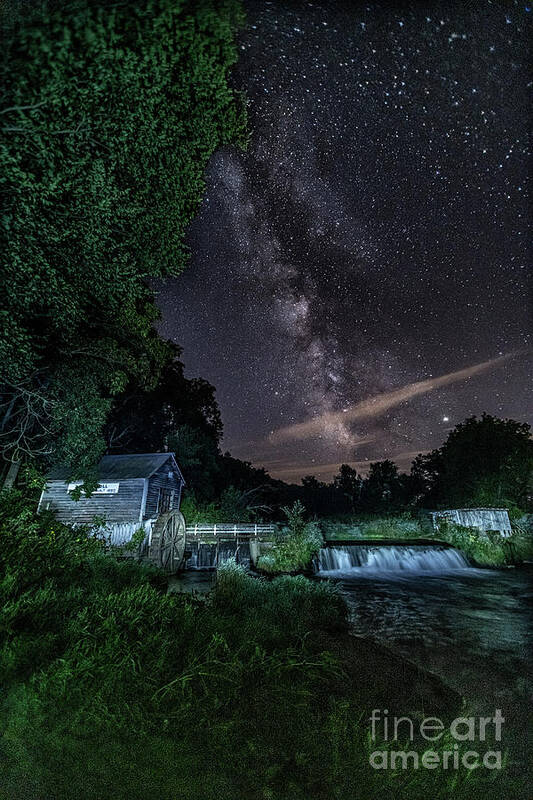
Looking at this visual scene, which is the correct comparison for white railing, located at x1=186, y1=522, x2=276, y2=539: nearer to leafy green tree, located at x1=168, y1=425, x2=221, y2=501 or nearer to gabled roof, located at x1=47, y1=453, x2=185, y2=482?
gabled roof, located at x1=47, y1=453, x2=185, y2=482

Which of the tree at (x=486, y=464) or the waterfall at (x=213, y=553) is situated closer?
the waterfall at (x=213, y=553)

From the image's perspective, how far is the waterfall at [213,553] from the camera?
56.7ft

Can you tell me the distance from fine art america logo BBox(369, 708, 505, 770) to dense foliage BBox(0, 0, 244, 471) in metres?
8.49

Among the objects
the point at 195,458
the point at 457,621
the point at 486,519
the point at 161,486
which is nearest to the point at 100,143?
the point at 457,621

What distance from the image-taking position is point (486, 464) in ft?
160

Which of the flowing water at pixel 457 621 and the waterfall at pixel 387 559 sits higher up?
the waterfall at pixel 387 559

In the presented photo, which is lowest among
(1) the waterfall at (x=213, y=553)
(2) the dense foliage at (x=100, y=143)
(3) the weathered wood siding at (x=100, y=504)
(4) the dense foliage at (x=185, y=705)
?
(4) the dense foliage at (x=185, y=705)

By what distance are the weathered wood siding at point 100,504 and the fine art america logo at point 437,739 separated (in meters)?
19.1

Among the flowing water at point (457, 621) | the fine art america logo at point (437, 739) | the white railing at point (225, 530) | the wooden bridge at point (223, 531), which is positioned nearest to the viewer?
the fine art america logo at point (437, 739)

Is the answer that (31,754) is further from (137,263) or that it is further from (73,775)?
(137,263)

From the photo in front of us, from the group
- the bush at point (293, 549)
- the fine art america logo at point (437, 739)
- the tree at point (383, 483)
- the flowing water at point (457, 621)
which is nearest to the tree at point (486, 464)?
the tree at point (383, 483)

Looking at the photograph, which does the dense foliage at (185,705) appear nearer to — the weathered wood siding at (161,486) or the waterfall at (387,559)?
the waterfall at (387,559)

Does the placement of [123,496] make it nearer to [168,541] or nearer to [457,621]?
[168,541]

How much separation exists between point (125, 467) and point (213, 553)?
309 inches
